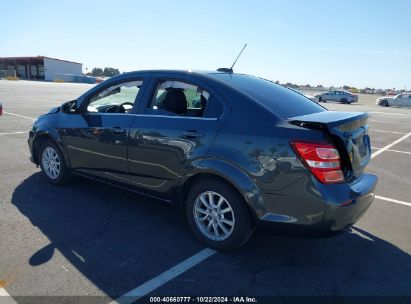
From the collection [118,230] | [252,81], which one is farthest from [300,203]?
[118,230]

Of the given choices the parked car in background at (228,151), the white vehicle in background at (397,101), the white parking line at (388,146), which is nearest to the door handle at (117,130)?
the parked car in background at (228,151)

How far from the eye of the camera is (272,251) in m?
3.66

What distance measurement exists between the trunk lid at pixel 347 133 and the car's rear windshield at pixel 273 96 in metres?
0.18

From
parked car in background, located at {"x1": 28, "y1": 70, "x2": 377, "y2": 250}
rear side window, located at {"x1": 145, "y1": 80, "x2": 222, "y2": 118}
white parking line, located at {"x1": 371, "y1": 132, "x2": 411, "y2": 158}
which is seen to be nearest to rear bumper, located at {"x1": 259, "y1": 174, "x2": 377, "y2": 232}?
parked car in background, located at {"x1": 28, "y1": 70, "x2": 377, "y2": 250}

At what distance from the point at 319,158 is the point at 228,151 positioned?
31.5 inches

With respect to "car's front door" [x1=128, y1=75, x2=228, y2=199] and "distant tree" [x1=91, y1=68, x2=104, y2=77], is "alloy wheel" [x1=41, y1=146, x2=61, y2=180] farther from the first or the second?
"distant tree" [x1=91, y1=68, x2=104, y2=77]

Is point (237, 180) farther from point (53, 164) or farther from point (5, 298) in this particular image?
point (53, 164)

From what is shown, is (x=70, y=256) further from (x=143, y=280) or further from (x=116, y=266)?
(x=143, y=280)

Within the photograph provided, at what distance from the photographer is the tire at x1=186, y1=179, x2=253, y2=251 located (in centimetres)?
341

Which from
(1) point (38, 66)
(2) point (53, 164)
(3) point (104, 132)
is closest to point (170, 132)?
(3) point (104, 132)

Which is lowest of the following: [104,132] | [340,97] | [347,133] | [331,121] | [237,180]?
[340,97]

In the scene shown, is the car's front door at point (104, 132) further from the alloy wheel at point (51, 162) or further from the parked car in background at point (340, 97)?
the parked car in background at point (340, 97)

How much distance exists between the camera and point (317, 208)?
3.06 meters

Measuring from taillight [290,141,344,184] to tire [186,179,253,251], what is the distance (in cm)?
72
